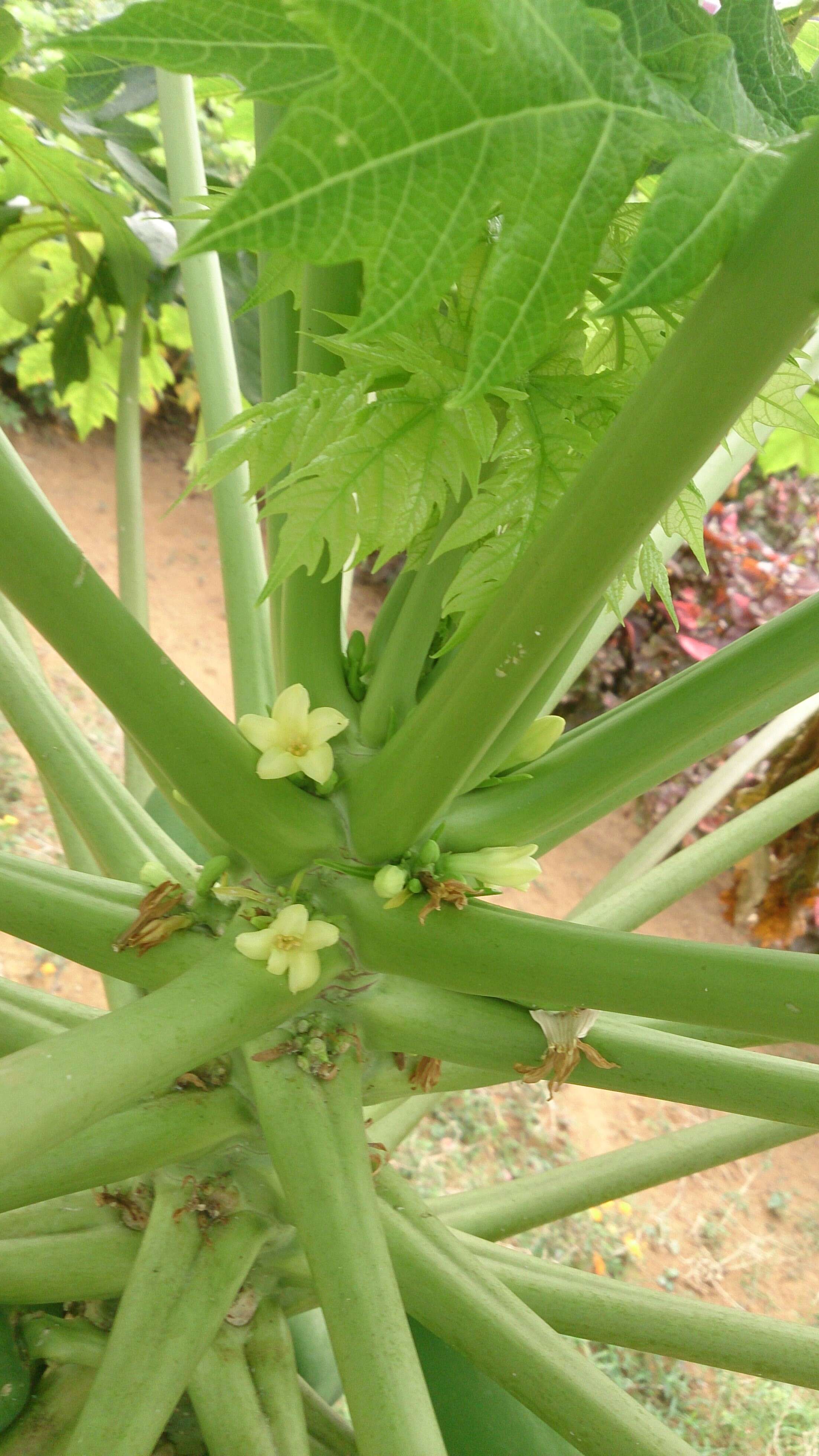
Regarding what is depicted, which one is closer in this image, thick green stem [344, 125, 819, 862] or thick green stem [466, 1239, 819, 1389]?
thick green stem [344, 125, 819, 862]

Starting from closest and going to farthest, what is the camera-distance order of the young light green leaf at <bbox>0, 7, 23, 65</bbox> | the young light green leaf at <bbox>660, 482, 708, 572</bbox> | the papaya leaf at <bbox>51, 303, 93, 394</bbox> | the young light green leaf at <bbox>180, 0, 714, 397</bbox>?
the young light green leaf at <bbox>180, 0, 714, 397</bbox>
the young light green leaf at <bbox>660, 482, 708, 572</bbox>
the young light green leaf at <bbox>0, 7, 23, 65</bbox>
the papaya leaf at <bbox>51, 303, 93, 394</bbox>

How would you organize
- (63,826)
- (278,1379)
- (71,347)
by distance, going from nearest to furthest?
(278,1379) → (63,826) → (71,347)

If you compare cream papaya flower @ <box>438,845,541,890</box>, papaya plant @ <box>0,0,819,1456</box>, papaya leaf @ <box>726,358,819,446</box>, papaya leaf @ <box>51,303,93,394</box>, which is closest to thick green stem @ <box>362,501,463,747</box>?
papaya plant @ <box>0,0,819,1456</box>

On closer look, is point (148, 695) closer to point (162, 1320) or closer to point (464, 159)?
point (464, 159)

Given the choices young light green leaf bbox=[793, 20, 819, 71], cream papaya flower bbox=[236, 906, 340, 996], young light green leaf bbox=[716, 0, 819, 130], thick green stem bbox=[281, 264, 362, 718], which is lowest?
cream papaya flower bbox=[236, 906, 340, 996]

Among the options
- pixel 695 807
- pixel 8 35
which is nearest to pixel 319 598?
pixel 8 35

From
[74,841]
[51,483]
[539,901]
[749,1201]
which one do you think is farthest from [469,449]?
[51,483]

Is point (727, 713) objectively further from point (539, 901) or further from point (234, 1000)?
point (539, 901)

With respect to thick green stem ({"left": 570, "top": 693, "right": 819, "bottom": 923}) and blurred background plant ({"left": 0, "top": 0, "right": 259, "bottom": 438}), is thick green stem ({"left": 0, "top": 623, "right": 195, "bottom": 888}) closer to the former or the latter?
blurred background plant ({"left": 0, "top": 0, "right": 259, "bottom": 438})
